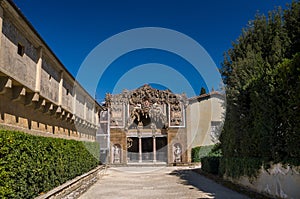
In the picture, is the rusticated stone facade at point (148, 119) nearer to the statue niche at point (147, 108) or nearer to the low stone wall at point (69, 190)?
the statue niche at point (147, 108)

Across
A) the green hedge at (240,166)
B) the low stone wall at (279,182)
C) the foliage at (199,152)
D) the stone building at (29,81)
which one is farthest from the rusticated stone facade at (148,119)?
the low stone wall at (279,182)

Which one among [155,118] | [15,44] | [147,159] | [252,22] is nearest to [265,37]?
[252,22]

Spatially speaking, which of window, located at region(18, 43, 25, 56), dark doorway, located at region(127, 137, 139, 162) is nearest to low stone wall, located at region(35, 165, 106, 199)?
window, located at region(18, 43, 25, 56)

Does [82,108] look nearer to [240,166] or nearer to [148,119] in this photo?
[240,166]

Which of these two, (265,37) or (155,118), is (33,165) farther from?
(155,118)

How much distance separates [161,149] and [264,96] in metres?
26.0

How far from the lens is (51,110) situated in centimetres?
1188

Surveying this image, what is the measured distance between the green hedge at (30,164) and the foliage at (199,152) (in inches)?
723

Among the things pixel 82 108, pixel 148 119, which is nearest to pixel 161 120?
pixel 148 119

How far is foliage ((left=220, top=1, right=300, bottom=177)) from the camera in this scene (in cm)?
788

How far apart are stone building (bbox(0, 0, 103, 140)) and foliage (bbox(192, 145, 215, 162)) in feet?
55.5

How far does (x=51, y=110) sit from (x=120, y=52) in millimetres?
8362

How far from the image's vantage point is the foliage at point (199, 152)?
27783 millimetres

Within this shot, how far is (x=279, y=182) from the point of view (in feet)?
27.3
